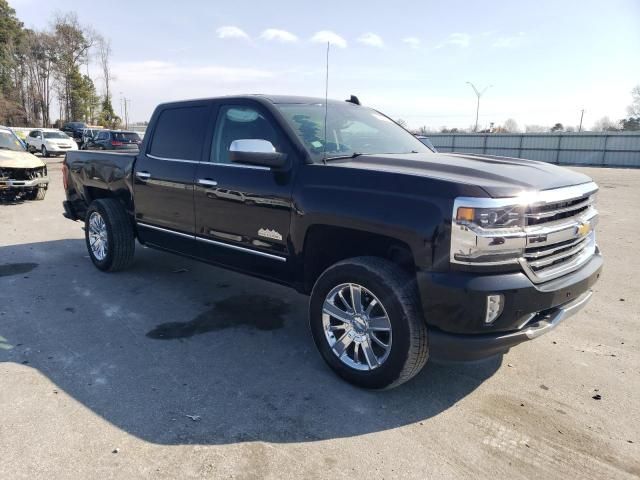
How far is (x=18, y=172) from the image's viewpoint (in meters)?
11.0

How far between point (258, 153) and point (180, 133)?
1637 millimetres

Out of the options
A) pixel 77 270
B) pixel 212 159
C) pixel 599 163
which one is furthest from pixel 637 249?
pixel 599 163

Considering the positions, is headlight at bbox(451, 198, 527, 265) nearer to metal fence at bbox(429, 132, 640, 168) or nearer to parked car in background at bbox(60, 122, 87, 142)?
parked car in background at bbox(60, 122, 87, 142)

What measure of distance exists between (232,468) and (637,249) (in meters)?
7.36

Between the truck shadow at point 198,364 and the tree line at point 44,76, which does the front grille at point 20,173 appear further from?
the tree line at point 44,76

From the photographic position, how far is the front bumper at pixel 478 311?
106 inches

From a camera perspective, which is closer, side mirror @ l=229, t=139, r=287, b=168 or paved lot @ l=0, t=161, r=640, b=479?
paved lot @ l=0, t=161, r=640, b=479

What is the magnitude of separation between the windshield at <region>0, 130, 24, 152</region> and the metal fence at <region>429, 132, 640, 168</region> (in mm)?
37355

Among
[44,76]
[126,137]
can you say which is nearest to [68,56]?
[44,76]

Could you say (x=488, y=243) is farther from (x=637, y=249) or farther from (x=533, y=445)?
(x=637, y=249)

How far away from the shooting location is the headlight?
8.82 feet

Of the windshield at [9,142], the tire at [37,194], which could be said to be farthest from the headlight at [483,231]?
the windshield at [9,142]

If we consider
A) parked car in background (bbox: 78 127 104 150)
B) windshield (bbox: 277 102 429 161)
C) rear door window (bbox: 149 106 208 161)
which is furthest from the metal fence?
rear door window (bbox: 149 106 208 161)

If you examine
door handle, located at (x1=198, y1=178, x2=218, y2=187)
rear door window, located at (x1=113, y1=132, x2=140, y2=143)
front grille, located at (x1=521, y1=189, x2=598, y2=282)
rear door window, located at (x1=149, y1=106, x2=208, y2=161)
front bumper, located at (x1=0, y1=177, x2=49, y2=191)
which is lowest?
front bumper, located at (x1=0, y1=177, x2=49, y2=191)
